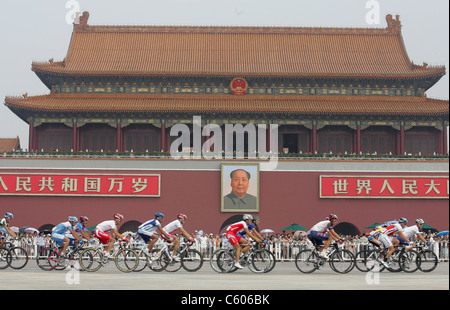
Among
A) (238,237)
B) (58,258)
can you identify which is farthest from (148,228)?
(58,258)

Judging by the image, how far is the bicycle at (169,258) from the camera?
17.9 m

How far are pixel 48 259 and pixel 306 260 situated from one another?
270 inches

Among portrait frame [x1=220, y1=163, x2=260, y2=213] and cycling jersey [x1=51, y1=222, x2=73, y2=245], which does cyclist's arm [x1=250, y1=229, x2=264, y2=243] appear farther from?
portrait frame [x1=220, y1=163, x2=260, y2=213]

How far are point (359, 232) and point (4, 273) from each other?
73.2ft

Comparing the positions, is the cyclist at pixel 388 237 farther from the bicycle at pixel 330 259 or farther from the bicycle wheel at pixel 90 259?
the bicycle wheel at pixel 90 259

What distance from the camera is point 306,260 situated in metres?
17.9

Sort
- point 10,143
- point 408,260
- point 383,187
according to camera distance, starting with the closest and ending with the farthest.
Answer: point 408,260 < point 383,187 < point 10,143

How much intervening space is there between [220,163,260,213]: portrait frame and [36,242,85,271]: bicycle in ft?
55.4

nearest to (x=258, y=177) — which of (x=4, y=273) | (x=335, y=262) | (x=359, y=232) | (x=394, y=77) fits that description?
(x=359, y=232)

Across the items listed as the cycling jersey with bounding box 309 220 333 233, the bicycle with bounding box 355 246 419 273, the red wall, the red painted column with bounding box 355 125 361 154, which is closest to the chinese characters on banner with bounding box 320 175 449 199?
the red wall

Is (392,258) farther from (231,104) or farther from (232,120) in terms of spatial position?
(231,104)

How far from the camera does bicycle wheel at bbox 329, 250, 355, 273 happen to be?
17.9 m

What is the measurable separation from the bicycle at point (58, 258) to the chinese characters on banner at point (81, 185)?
53.4ft

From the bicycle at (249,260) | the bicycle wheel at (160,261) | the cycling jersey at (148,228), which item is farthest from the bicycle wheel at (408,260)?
the cycling jersey at (148,228)
